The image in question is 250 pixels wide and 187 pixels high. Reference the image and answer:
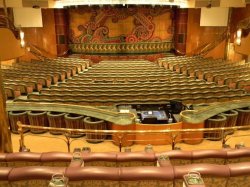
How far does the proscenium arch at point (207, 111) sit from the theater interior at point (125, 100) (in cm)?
3

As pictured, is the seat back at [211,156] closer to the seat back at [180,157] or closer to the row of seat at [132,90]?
the seat back at [180,157]

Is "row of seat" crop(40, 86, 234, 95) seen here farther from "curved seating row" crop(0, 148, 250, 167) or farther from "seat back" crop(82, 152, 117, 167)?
"seat back" crop(82, 152, 117, 167)

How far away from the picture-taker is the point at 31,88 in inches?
366

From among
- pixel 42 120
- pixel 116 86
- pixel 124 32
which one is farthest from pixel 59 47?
pixel 42 120

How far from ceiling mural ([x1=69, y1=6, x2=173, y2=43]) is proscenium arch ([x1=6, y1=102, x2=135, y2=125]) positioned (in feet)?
39.2

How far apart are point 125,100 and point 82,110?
1.52 metres

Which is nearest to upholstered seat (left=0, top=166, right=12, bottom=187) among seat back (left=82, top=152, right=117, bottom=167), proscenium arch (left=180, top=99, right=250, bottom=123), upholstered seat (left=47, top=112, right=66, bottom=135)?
seat back (left=82, top=152, right=117, bottom=167)

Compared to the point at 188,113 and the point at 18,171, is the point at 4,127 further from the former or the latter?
the point at 188,113

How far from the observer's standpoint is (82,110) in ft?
20.7

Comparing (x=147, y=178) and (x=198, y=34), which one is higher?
(x=198, y=34)

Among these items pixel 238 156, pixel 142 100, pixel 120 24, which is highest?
pixel 120 24

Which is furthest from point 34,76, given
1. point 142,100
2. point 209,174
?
point 209,174

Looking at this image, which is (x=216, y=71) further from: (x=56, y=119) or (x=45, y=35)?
(x=45, y=35)

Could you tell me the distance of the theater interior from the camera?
2.71 m
